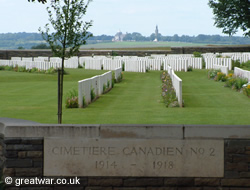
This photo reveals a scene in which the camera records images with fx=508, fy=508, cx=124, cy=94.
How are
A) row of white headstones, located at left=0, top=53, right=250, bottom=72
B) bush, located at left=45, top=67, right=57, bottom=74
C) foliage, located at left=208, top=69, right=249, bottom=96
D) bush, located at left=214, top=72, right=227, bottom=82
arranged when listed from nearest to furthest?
1. foliage, located at left=208, top=69, right=249, bottom=96
2. bush, located at left=214, top=72, right=227, bottom=82
3. bush, located at left=45, top=67, right=57, bottom=74
4. row of white headstones, located at left=0, top=53, right=250, bottom=72

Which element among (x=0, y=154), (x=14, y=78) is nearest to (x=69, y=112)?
(x=0, y=154)

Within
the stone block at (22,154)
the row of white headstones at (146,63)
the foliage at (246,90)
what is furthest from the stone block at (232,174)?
the row of white headstones at (146,63)

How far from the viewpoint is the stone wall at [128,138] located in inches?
287

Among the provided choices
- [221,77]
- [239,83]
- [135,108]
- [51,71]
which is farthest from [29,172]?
[51,71]

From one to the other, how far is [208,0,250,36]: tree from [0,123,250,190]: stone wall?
4142cm

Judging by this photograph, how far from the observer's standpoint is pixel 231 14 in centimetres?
4881

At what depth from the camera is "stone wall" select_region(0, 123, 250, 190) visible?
7293 millimetres

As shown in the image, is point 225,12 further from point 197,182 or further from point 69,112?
point 197,182

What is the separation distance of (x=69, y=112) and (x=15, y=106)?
226cm

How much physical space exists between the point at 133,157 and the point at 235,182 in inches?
59.5

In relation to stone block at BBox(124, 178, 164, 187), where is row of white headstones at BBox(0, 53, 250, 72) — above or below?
above

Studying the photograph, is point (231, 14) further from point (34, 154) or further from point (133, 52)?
point (34, 154)

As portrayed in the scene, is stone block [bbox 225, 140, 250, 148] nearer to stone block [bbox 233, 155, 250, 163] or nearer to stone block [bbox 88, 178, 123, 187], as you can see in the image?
stone block [bbox 233, 155, 250, 163]

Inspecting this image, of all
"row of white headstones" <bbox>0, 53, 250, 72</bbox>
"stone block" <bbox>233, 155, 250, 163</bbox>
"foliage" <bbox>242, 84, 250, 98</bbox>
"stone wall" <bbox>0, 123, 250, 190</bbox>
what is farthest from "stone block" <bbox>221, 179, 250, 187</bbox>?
"row of white headstones" <bbox>0, 53, 250, 72</bbox>
